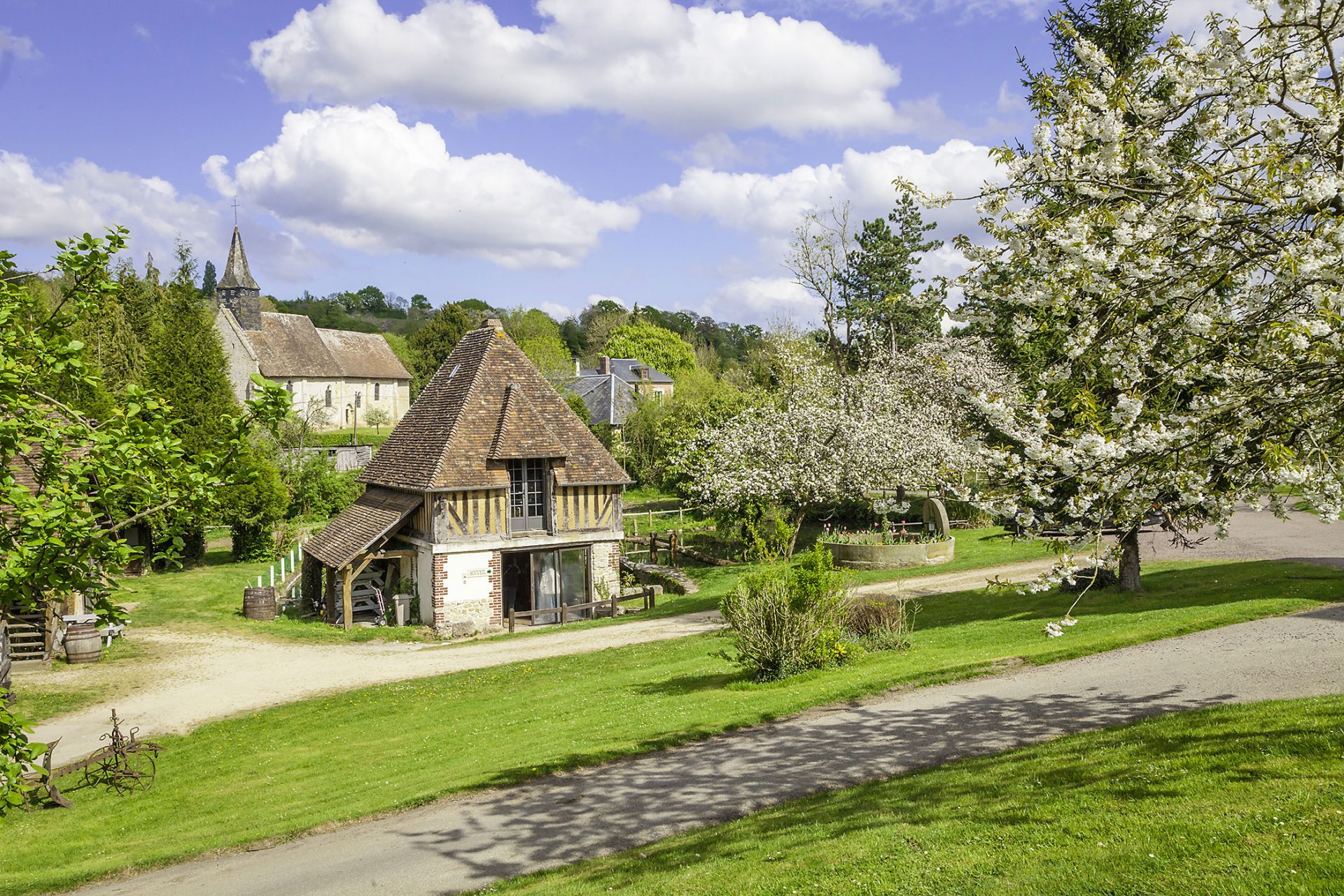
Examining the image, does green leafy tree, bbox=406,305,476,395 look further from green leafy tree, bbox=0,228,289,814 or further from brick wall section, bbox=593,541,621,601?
green leafy tree, bbox=0,228,289,814

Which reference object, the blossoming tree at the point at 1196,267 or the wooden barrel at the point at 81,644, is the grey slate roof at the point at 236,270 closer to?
the wooden barrel at the point at 81,644

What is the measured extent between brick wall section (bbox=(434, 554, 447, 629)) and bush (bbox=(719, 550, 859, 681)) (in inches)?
497

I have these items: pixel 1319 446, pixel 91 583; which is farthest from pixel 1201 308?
pixel 91 583

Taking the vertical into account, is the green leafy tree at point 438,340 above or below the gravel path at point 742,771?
above

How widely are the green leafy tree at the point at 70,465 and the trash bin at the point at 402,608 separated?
17.8m

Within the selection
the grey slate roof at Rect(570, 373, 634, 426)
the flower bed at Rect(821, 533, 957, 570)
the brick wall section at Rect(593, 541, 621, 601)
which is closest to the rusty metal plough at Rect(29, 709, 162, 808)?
the brick wall section at Rect(593, 541, 621, 601)

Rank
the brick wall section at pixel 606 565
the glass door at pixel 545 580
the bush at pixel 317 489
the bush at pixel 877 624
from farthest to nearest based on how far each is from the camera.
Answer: the bush at pixel 317 489, the brick wall section at pixel 606 565, the glass door at pixel 545 580, the bush at pixel 877 624

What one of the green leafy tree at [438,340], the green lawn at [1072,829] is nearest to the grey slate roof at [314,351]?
the green leafy tree at [438,340]

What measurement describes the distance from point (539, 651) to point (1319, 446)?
16.7 meters

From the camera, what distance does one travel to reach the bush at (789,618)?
46.2ft

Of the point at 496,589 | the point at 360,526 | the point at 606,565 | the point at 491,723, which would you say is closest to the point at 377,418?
the point at 360,526

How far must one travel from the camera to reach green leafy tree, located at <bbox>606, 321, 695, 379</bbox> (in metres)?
81.9

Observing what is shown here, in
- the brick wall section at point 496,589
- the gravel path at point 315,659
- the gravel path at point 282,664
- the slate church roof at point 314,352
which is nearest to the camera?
the gravel path at point 282,664

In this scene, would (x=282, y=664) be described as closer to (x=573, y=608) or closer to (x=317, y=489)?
(x=573, y=608)
